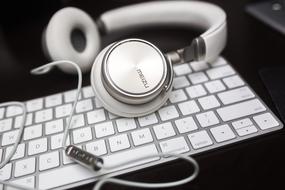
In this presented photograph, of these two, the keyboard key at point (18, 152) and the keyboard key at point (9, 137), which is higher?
the keyboard key at point (9, 137)

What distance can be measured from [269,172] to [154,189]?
14 centimetres

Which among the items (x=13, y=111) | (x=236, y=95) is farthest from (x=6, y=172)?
(x=236, y=95)

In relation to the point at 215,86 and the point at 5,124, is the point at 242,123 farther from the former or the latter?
the point at 5,124

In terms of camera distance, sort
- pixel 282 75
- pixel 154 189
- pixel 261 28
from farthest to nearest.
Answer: pixel 261 28 < pixel 282 75 < pixel 154 189

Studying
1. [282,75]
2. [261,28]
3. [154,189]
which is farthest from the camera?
[261,28]

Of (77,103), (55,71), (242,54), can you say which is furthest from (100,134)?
(242,54)

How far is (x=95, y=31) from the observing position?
1.81 feet

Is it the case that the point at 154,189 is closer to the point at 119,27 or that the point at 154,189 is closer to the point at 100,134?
the point at 100,134

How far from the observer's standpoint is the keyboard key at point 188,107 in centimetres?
45

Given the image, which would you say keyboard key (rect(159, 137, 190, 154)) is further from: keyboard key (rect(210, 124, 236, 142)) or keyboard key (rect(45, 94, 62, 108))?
keyboard key (rect(45, 94, 62, 108))

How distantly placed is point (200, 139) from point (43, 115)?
9.7 inches

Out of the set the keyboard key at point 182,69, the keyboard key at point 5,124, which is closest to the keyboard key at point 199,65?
the keyboard key at point 182,69

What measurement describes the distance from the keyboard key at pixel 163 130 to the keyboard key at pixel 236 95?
0.32 ft

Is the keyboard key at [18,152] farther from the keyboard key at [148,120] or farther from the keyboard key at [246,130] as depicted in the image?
the keyboard key at [246,130]
